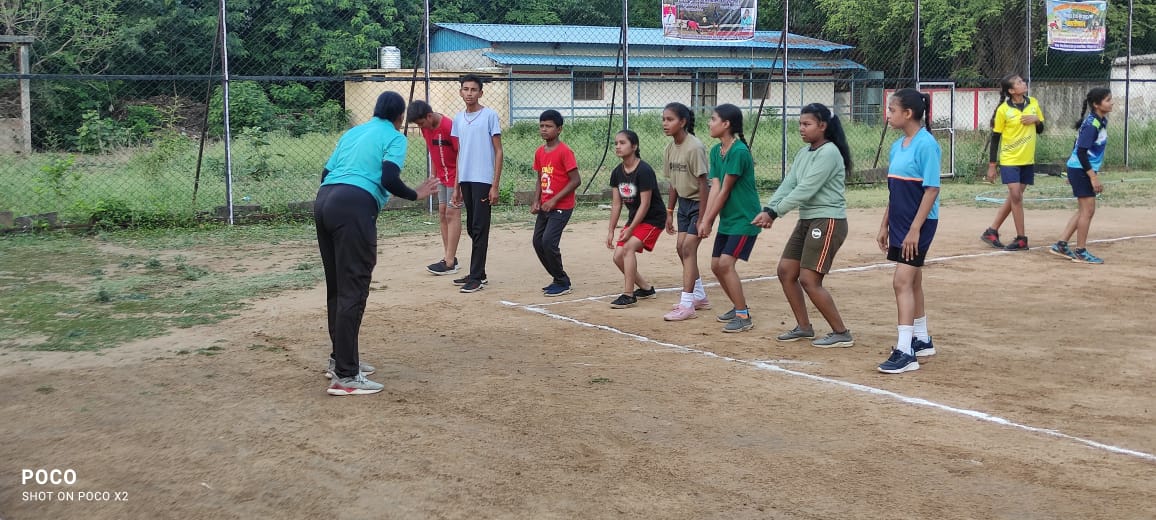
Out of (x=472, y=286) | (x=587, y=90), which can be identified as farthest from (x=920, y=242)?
(x=587, y=90)

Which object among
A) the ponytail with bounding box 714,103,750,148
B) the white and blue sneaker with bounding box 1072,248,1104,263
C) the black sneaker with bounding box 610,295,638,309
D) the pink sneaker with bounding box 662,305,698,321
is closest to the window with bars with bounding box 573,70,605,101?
the white and blue sneaker with bounding box 1072,248,1104,263

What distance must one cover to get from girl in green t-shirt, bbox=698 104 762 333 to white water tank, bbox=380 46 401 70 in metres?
12.2

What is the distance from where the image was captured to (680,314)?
826 cm

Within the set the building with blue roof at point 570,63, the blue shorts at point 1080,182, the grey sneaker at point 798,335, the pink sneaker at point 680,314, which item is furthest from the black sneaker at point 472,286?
the building with blue roof at point 570,63

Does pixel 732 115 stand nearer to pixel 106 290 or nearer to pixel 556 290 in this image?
pixel 556 290

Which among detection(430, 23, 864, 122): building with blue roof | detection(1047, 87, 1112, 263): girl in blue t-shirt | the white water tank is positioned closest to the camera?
detection(1047, 87, 1112, 263): girl in blue t-shirt

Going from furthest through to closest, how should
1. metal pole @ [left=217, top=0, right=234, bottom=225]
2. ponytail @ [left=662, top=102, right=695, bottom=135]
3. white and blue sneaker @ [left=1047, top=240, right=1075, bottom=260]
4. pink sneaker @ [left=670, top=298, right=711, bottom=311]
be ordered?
1. metal pole @ [left=217, top=0, right=234, bottom=225]
2. white and blue sneaker @ [left=1047, top=240, right=1075, bottom=260]
3. pink sneaker @ [left=670, top=298, right=711, bottom=311]
4. ponytail @ [left=662, top=102, right=695, bottom=135]

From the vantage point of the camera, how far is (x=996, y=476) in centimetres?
466

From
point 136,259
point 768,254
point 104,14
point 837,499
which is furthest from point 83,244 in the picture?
point 837,499

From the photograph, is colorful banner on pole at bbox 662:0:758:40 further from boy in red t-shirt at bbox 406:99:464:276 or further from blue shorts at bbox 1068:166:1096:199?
boy in red t-shirt at bbox 406:99:464:276

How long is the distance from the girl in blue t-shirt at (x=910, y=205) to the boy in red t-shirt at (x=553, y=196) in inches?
122

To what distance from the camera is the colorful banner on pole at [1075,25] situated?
71.3ft

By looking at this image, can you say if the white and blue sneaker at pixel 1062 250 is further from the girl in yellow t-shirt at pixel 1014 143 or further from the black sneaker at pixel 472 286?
the black sneaker at pixel 472 286

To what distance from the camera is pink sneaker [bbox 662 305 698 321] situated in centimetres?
823
